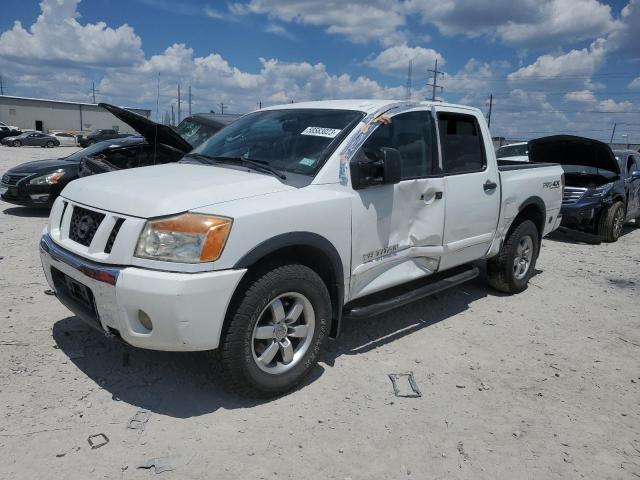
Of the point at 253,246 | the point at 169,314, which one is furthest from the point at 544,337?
the point at 169,314

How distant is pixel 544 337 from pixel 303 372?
2440 mm

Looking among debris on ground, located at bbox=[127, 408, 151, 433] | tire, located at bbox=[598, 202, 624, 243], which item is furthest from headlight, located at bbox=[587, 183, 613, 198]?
debris on ground, located at bbox=[127, 408, 151, 433]

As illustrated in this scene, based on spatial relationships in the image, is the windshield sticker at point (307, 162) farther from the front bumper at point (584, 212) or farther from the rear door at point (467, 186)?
the front bumper at point (584, 212)

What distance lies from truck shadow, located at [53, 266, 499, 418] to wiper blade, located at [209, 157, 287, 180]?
4.14 ft

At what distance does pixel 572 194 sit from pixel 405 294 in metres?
6.39

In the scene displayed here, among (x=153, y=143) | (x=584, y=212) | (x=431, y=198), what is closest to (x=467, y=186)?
(x=431, y=198)

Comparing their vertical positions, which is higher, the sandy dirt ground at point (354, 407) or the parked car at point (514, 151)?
the parked car at point (514, 151)

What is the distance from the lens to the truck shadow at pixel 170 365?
3.20m

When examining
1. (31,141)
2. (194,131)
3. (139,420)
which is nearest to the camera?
(139,420)

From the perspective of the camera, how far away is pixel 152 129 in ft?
21.7

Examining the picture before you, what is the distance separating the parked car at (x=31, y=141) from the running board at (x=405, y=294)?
40.8 metres

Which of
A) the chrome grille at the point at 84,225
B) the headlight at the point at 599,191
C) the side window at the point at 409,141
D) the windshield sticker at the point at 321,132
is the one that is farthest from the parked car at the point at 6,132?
the side window at the point at 409,141

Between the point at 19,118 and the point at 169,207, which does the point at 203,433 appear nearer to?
the point at 169,207

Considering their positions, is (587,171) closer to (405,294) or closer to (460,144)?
(460,144)
